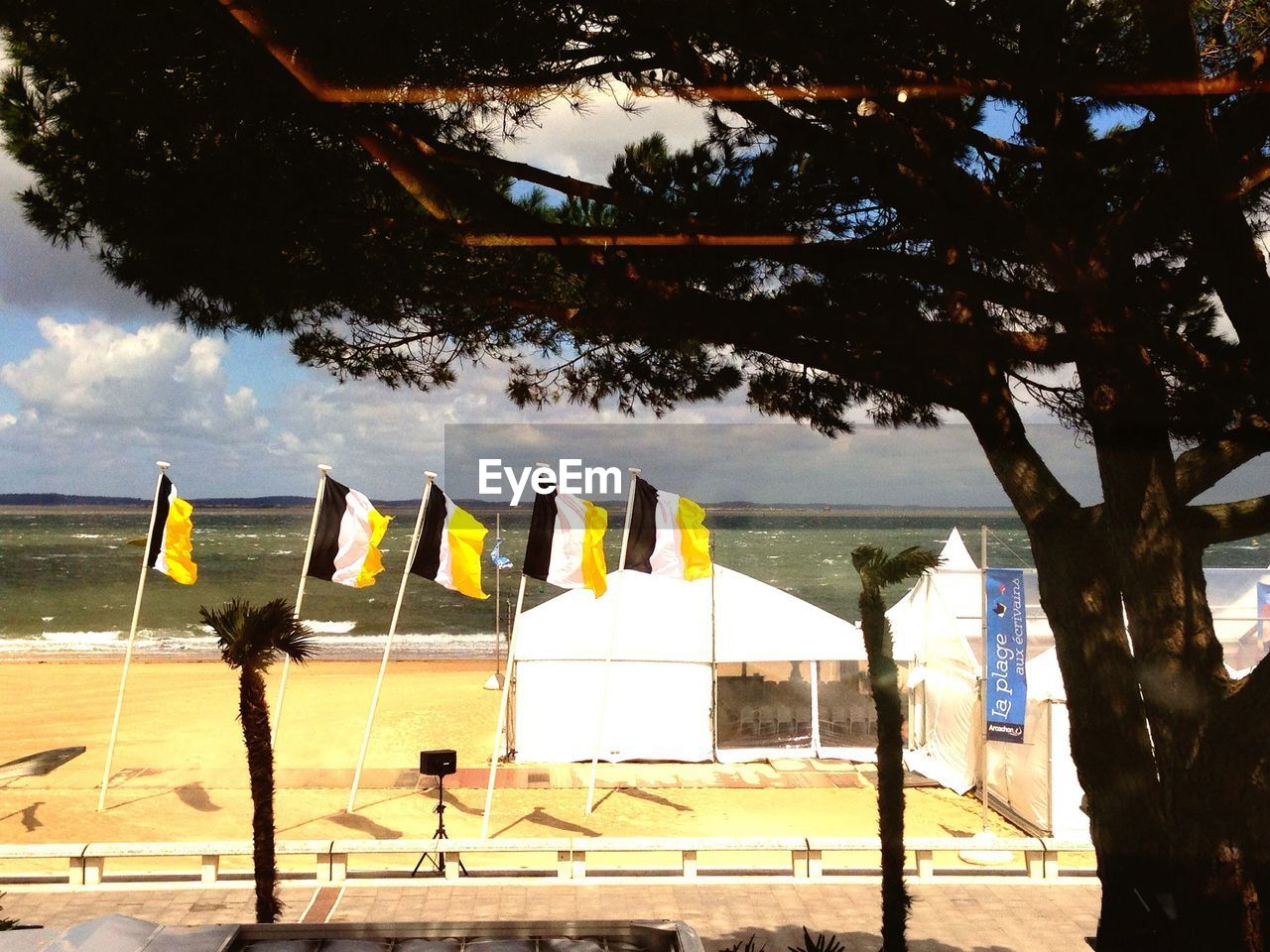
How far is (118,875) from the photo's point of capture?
738 centimetres

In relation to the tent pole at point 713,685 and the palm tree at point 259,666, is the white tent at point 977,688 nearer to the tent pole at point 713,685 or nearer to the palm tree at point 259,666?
the tent pole at point 713,685

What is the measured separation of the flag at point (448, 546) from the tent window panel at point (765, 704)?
12.9 ft

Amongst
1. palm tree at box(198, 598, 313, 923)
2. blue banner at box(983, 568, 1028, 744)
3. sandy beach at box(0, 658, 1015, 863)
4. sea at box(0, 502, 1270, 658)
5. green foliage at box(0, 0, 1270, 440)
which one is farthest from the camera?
sea at box(0, 502, 1270, 658)

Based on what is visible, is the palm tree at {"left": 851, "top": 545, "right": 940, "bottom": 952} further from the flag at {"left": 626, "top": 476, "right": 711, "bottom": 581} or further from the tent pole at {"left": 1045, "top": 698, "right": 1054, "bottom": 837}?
the tent pole at {"left": 1045, "top": 698, "right": 1054, "bottom": 837}

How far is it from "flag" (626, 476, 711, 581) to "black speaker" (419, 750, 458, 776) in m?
2.32

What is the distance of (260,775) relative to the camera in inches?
205

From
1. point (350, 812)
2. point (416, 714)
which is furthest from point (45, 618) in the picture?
point (350, 812)

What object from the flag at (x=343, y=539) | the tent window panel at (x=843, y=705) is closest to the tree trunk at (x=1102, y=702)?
the flag at (x=343, y=539)

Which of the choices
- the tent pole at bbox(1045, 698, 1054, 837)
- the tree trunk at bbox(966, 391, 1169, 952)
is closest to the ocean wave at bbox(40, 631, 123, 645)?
the tent pole at bbox(1045, 698, 1054, 837)

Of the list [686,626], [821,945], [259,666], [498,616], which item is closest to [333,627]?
[498,616]

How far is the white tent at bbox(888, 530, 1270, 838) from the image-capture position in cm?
920

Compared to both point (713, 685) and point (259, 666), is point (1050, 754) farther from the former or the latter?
point (259, 666)

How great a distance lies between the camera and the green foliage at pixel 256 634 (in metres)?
5.04

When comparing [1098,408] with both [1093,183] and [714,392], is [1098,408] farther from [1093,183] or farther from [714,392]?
[714,392]
